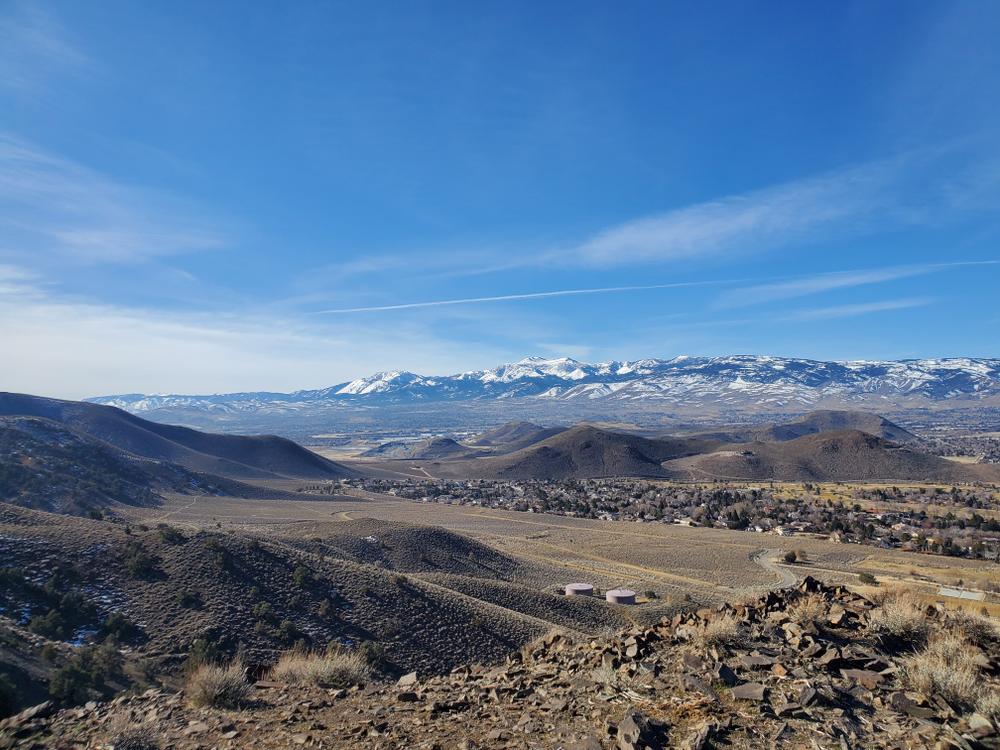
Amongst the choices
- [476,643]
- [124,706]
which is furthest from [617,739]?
[476,643]

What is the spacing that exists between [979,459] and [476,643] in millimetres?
138570

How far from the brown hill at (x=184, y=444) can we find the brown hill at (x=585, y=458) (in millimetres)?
30776

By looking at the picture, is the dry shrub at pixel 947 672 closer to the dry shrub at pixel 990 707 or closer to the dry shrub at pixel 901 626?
the dry shrub at pixel 990 707

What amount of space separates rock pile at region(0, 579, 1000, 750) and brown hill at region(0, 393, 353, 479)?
101514 millimetres

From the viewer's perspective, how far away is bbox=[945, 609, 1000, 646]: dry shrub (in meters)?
9.55

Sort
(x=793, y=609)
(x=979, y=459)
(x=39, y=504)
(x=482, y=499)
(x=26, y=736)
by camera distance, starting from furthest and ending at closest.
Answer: (x=979, y=459), (x=482, y=499), (x=39, y=504), (x=793, y=609), (x=26, y=736)

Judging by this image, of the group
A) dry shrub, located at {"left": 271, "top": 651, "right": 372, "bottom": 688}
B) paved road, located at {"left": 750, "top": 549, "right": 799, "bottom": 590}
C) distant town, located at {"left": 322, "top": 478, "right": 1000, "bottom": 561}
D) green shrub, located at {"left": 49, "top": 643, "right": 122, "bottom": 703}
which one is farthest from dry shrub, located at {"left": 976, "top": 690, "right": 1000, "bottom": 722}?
distant town, located at {"left": 322, "top": 478, "right": 1000, "bottom": 561}

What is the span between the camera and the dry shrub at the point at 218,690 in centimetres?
898

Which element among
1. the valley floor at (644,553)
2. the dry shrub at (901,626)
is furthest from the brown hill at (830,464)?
the dry shrub at (901,626)

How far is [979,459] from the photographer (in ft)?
399

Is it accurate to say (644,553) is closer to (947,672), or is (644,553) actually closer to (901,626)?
(901,626)

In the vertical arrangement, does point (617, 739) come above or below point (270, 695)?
above

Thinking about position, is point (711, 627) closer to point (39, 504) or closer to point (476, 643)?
point (476, 643)

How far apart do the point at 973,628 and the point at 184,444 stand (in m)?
130
